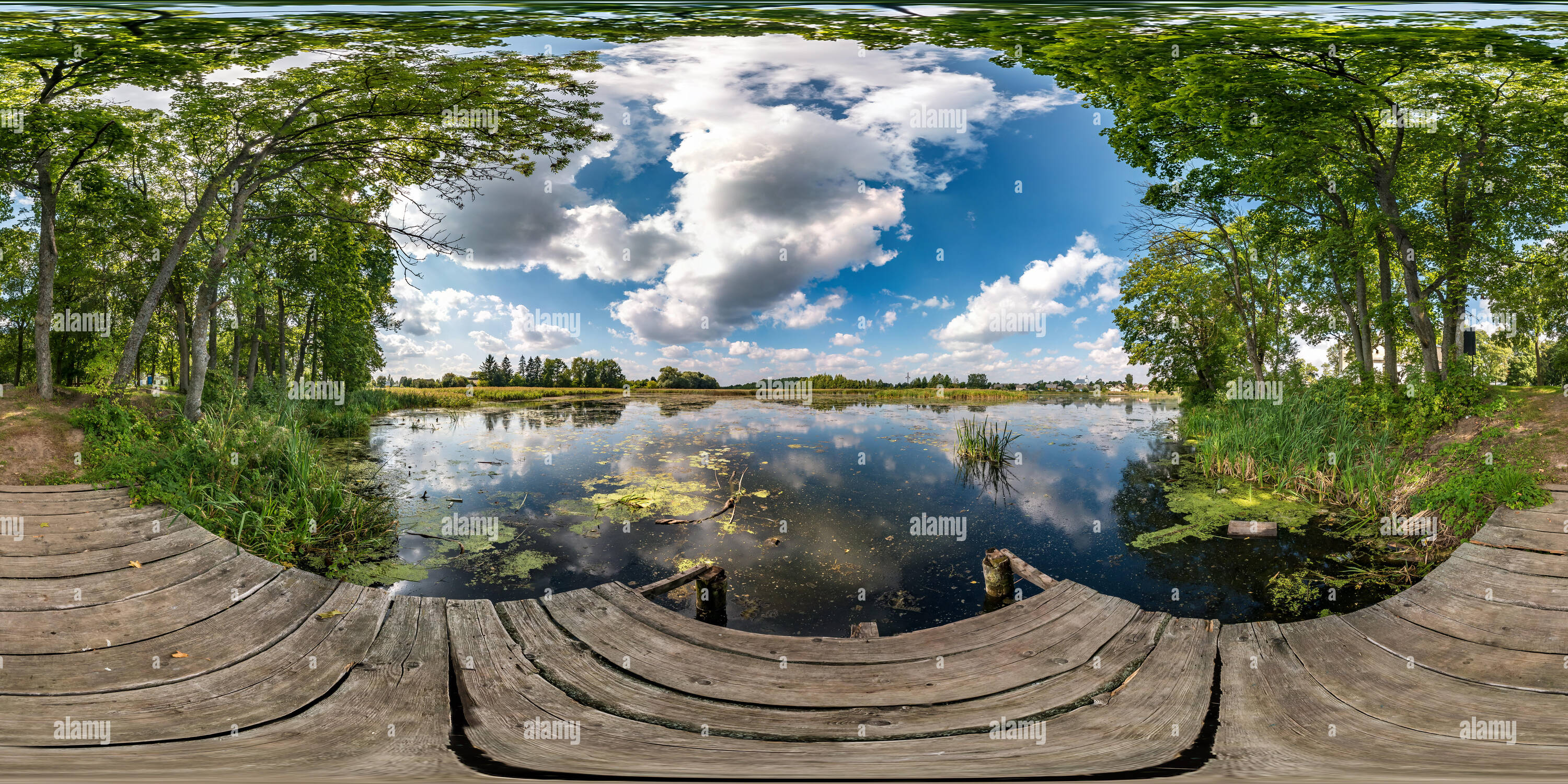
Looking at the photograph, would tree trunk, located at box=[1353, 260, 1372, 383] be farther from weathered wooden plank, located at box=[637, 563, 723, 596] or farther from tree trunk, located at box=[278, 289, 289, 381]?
tree trunk, located at box=[278, 289, 289, 381]

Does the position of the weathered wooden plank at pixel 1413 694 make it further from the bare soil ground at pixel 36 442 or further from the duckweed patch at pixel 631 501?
the bare soil ground at pixel 36 442

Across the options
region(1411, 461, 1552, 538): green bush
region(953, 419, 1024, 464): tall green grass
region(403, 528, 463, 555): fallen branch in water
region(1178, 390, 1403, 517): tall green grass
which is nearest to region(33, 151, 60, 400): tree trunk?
region(403, 528, 463, 555): fallen branch in water

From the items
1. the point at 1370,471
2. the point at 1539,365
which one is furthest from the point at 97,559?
the point at 1539,365

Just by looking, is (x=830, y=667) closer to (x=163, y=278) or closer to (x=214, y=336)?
(x=163, y=278)

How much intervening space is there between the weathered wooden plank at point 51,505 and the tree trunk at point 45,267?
2.24 metres

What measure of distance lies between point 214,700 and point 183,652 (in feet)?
2.12

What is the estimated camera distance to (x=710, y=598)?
3.43 meters

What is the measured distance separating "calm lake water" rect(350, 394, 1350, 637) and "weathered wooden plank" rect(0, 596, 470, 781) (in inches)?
66.9

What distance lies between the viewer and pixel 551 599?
2600 mm

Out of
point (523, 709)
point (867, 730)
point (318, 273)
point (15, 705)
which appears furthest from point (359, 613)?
point (318, 273)

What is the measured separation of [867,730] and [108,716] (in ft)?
9.25

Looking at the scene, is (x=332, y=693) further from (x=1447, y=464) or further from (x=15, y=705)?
(x=1447, y=464)

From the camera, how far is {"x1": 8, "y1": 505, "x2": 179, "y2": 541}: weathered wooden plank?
3105 millimetres

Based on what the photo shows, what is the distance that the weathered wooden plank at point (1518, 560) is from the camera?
2.78 metres
